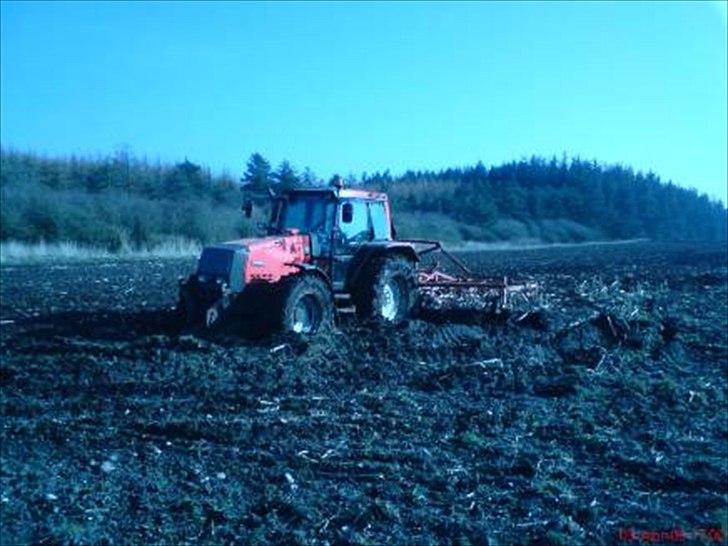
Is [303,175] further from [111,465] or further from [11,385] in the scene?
[111,465]

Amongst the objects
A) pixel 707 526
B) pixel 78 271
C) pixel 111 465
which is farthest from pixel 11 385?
pixel 78 271

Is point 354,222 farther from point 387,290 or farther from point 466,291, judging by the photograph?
point 466,291

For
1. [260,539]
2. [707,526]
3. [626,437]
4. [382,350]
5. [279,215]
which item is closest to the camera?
[260,539]

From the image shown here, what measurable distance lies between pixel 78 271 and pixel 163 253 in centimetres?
1054

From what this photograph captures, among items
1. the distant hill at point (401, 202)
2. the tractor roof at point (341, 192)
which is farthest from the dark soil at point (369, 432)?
the distant hill at point (401, 202)

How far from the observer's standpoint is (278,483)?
6066mm

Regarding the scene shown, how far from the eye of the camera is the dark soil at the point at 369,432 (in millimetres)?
5395

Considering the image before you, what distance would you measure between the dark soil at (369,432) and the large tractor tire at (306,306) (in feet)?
1.52

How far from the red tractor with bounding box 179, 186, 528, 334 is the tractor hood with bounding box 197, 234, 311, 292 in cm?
1

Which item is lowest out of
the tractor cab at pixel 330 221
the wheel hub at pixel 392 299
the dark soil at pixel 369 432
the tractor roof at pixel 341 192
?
the dark soil at pixel 369 432

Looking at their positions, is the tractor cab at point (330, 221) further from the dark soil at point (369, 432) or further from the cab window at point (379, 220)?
the dark soil at point (369, 432)

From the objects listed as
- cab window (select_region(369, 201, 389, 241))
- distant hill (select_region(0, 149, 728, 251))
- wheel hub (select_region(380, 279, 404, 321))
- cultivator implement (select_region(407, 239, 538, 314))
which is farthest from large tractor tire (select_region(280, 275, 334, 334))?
distant hill (select_region(0, 149, 728, 251))

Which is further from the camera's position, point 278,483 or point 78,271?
point 78,271

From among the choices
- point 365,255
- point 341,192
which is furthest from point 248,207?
point 365,255
